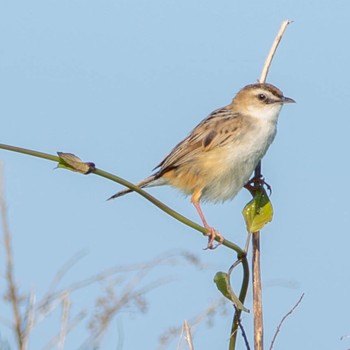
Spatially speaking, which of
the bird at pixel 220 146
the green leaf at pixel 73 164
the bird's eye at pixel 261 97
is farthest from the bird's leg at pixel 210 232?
the green leaf at pixel 73 164

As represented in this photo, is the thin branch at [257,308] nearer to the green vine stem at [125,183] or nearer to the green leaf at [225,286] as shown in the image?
the green leaf at [225,286]

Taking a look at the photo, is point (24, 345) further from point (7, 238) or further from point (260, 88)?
point (260, 88)

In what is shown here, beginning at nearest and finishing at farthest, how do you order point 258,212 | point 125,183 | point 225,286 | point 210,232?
point 125,183, point 225,286, point 258,212, point 210,232

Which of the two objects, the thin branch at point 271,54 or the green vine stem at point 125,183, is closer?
the green vine stem at point 125,183

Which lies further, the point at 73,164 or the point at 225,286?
the point at 225,286

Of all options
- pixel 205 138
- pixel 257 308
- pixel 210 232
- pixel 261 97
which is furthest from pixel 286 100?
pixel 257 308

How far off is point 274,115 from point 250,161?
0.47 metres

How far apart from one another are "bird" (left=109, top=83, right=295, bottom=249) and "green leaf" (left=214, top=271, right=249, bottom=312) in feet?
6.22

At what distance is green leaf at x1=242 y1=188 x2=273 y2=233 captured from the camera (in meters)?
2.94

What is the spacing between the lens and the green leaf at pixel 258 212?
294 cm

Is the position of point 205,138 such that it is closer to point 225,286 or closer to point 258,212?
point 258,212

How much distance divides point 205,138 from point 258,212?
1943 mm

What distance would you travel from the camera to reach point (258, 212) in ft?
9.77

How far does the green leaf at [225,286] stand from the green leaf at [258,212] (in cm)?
32
